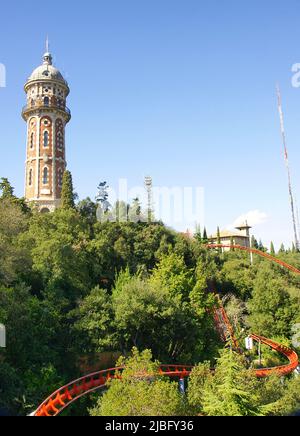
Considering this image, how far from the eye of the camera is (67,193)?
50594 millimetres

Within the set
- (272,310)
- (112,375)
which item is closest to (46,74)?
(272,310)

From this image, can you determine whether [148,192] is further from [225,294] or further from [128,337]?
[128,337]

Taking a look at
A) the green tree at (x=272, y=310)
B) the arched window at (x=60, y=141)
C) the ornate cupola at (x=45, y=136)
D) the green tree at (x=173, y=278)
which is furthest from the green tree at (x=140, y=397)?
the arched window at (x=60, y=141)

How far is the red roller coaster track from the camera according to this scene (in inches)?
926

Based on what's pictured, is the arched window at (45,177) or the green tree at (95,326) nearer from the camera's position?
the green tree at (95,326)

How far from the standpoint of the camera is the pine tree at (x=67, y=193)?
164 ft

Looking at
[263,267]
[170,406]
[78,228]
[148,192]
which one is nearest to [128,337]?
[170,406]

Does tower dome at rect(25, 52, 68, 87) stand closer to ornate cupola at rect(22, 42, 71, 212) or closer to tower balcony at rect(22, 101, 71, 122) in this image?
ornate cupola at rect(22, 42, 71, 212)

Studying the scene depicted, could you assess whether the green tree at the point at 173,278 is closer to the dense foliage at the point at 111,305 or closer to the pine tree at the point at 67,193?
the dense foliage at the point at 111,305

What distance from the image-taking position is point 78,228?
4556cm

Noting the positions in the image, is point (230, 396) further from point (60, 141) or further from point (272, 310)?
point (60, 141)

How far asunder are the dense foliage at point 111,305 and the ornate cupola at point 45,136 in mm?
5605

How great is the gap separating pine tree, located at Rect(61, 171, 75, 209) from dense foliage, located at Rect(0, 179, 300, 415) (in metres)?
0.16

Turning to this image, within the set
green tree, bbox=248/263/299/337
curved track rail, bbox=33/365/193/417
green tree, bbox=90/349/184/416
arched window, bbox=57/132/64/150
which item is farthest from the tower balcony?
green tree, bbox=90/349/184/416
